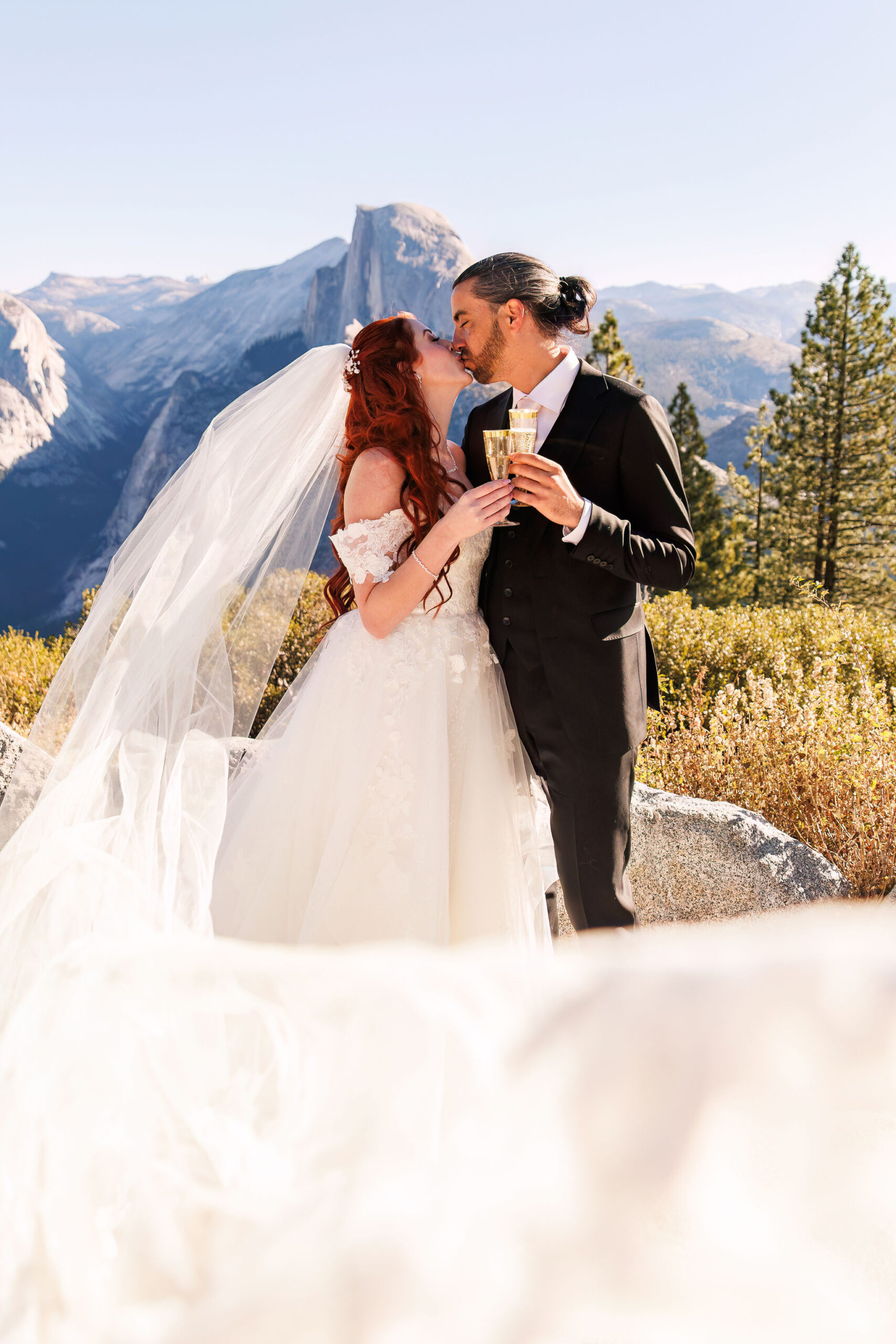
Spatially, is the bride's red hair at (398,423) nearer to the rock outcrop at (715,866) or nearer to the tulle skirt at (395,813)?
the tulle skirt at (395,813)

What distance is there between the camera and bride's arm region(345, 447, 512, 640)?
237 cm

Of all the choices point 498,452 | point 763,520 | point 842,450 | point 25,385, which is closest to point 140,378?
point 25,385

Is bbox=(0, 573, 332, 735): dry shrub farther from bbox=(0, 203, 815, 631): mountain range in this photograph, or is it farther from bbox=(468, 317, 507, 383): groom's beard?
bbox=(0, 203, 815, 631): mountain range

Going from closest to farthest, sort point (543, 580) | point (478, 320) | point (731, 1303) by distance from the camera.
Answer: point (731, 1303) < point (543, 580) < point (478, 320)

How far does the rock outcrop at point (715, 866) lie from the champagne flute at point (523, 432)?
2.11 m

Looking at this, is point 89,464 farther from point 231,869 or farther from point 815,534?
point 231,869

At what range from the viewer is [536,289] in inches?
102

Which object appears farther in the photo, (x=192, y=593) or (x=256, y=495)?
(x=256, y=495)

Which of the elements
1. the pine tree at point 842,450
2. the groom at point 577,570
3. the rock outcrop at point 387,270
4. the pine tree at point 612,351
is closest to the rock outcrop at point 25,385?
the rock outcrop at point 387,270

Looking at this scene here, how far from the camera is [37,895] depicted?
191 centimetres

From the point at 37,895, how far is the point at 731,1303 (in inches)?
68.8

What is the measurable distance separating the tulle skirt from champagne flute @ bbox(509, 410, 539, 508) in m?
0.72

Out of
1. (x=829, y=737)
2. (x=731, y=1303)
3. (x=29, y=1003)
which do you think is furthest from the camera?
(x=829, y=737)

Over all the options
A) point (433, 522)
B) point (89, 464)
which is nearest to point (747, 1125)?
point (433, 522)
